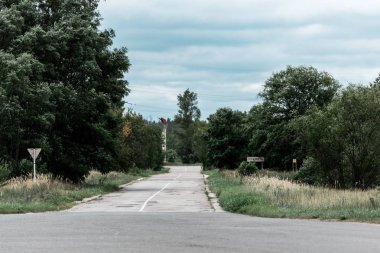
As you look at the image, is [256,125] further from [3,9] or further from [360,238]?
[360,238]

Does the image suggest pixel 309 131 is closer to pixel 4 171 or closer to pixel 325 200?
pixel 325 200

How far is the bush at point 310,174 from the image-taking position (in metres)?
35.3

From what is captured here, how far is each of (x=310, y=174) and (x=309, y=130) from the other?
1085cm

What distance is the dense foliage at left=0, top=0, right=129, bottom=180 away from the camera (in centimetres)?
3441

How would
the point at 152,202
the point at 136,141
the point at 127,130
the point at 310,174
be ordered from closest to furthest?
the point at 152,202, the point at 310,174, the point at 127,130, the point at 136,141

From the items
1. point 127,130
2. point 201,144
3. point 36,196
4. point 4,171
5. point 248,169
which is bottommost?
point 36,196

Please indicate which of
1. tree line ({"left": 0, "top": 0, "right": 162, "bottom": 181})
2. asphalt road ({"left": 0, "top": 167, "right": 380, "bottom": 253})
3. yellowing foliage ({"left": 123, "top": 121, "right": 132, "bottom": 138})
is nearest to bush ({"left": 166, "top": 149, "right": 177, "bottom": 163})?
yellowing foliage ({"left": 123, "top": 121, "right": 132, "bottom": 138})

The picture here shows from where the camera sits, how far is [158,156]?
4663 inches

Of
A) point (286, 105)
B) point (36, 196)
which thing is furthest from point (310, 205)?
point (286, 105)

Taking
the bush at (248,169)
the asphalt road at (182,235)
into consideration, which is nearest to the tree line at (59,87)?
the bush at (248,169)

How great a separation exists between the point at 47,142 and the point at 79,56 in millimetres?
6594

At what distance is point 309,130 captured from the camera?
1335 inches

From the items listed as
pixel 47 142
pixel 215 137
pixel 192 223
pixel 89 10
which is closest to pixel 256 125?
pixel 215 137

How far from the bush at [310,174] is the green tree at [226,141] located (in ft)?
97.9
